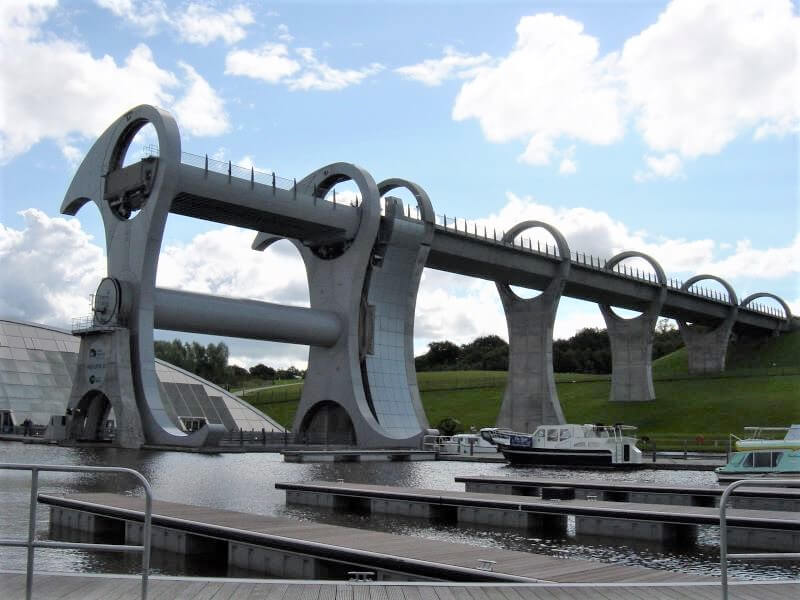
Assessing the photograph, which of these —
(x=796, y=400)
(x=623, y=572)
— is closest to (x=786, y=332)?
(x=796, y=400)

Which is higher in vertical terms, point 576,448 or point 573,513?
point 576,448

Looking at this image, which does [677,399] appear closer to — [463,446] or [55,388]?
[463,446]

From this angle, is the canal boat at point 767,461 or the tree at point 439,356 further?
the tree at point 439,356

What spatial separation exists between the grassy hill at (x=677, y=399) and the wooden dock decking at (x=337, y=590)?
159ft

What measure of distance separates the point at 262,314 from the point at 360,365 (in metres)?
9.23

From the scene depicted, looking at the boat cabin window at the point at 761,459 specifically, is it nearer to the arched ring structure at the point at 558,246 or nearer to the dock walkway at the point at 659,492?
the dock walkway at the point at 659,492

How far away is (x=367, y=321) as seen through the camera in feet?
179

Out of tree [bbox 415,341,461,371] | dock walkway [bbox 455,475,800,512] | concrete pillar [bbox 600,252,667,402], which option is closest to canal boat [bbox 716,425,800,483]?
dock walkway [bbox 455,475,800,512]

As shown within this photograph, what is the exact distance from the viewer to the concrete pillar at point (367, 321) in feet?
174

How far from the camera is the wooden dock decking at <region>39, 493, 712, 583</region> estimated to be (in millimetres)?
11188

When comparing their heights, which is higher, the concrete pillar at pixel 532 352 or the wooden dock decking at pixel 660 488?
the concrete pillar at pixel 532 352

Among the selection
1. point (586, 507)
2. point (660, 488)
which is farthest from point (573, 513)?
point (660, 488)

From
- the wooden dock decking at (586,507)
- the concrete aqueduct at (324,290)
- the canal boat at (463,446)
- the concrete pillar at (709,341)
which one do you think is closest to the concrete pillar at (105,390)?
the concrete aqueduct at (324,290)

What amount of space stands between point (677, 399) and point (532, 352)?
1869 centimetres
